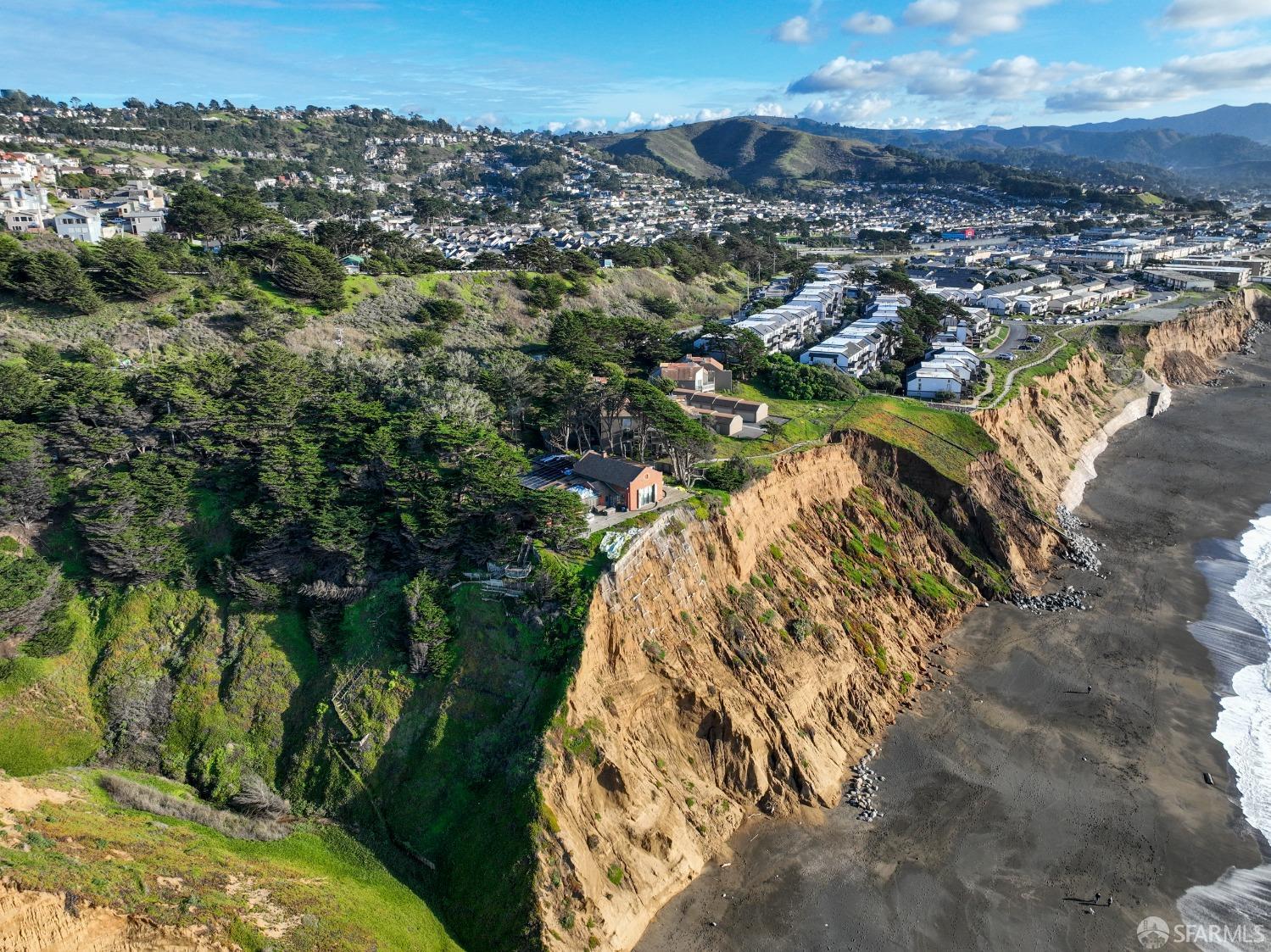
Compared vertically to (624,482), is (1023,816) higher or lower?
lower

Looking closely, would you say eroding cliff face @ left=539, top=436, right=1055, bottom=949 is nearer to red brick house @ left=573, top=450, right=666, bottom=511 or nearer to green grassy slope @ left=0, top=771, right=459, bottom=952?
red brick house @ left=573, top=450, right=666, bottom=511

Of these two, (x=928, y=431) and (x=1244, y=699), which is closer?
(x=1244, y=699)

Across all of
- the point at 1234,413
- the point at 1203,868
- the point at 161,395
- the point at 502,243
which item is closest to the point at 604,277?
the point at 502,243

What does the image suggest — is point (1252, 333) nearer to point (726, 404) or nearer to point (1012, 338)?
point (1012, 338)

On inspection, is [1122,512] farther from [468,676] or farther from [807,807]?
[468,676]

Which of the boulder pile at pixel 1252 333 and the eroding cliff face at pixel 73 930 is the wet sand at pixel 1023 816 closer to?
the eroding cliff face at pixel 73 930

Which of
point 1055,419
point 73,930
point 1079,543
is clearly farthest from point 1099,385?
point 73,930

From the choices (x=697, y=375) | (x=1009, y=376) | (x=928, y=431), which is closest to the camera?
(x=928, y=431)
